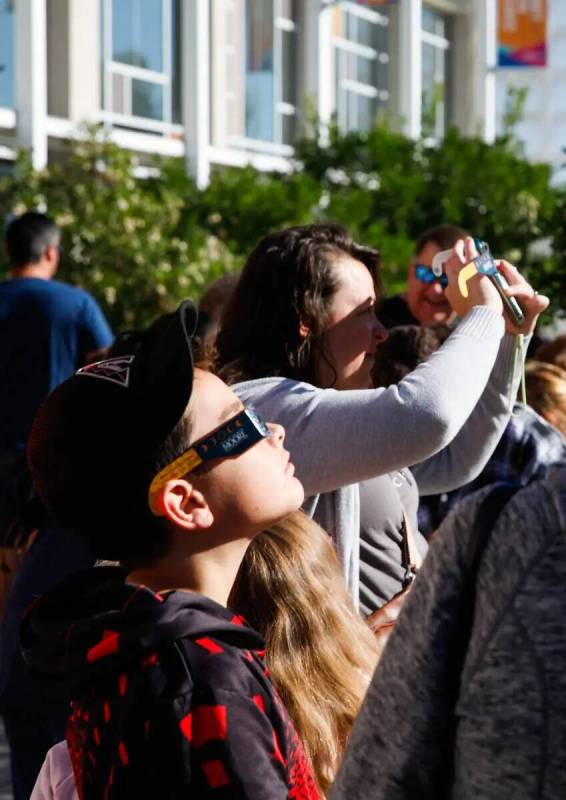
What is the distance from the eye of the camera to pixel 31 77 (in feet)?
52.5

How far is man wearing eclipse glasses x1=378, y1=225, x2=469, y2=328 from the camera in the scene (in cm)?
738

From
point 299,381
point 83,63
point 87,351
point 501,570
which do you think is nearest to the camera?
point 501,570

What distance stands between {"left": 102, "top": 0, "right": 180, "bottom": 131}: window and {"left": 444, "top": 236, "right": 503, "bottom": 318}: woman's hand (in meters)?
15.2

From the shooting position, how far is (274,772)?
203 cm

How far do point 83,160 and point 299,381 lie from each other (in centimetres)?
1137

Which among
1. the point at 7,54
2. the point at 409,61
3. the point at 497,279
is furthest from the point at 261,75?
the point at 497,279

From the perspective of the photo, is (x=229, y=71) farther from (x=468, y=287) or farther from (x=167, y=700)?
(x=167, y=700)

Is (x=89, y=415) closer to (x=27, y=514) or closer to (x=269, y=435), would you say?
(x=269, y=435)

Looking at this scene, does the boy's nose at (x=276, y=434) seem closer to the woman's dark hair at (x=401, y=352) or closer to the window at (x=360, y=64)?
the woman's dark hair at (x=401, y=352)

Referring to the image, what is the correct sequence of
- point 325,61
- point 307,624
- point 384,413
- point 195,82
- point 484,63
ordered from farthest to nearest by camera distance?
point 484,63 → point 325,61 → point 195,82 → point 384,413 → point 307,624

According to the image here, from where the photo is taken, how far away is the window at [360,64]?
23656mm

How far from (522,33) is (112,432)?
24032 mm

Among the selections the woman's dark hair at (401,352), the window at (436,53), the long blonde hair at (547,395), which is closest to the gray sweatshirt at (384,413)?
the woman's dark hair at (401,352)

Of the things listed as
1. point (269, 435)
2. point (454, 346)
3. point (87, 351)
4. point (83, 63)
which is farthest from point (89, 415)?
point (83, 63)
